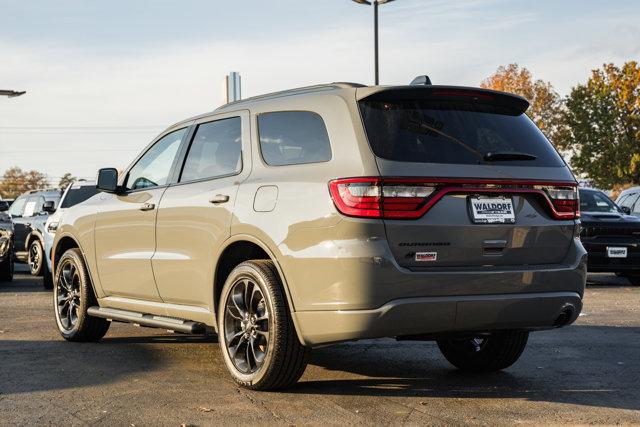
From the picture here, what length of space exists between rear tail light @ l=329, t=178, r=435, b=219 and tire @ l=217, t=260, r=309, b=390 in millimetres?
805

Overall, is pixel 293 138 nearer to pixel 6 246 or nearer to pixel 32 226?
pixel 6 246

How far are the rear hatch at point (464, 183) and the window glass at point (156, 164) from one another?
2.25 m

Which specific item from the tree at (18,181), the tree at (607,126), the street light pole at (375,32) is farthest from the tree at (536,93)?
the tree at (18,181)

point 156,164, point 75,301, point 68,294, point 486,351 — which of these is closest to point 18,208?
point 68,294

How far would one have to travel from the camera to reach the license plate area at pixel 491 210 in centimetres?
556

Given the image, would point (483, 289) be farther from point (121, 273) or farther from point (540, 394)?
point (121, 273)

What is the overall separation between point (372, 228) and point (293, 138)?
1.08 m

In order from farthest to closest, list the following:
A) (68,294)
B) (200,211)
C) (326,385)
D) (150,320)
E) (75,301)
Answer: (68,294)
(75,301)
(150,320)
(200,211)
(326,385)

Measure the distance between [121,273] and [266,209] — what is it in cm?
230

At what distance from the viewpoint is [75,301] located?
8.59 meters

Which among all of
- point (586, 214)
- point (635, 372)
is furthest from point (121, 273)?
point (586, 214)

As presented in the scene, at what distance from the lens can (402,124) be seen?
562 cm

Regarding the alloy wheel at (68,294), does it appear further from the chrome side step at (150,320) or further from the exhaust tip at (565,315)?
the exhaust tip at (565,315)

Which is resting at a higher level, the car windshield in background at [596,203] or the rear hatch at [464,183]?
the rear hatch at [464,183]
